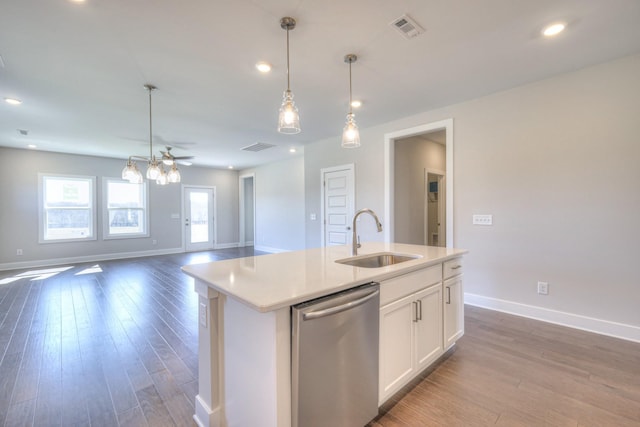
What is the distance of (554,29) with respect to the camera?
218cm

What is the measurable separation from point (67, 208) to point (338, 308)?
8.09m

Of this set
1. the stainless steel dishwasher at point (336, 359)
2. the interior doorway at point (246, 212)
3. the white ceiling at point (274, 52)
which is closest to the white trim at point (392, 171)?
the white ceiling at point (274, 52)

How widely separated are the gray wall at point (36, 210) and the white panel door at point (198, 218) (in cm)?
21

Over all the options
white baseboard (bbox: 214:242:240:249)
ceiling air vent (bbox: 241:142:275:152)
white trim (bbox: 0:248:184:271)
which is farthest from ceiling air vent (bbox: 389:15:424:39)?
white baseboard (bbox: 214:242:240:249)

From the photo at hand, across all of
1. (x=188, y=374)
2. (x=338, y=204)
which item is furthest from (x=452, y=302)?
(x=338, y=204)

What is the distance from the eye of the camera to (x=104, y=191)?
707 cm

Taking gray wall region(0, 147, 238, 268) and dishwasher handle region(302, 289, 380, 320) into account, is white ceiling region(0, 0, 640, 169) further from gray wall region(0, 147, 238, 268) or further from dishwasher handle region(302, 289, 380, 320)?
gray wall region(0, 147, 238, 268)

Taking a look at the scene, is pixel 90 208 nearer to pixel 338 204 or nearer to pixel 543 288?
pixel 338 204

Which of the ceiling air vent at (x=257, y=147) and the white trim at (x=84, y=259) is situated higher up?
the ceiling air vent at (x=257, y=147)

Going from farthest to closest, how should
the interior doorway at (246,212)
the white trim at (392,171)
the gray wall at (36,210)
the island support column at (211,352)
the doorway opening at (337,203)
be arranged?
the interior doorway at (246,212)
the gray wall at (36,210)
the doorway opening at (337,203)
the white trim at (392,171)
the island support column at (211,352)

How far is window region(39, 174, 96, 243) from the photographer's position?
20.9 ft

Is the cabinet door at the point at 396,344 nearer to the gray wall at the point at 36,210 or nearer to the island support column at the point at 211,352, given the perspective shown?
the island support column at the point at 211,352

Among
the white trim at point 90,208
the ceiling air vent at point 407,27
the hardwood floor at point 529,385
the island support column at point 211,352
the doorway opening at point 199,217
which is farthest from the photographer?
the doorway opening at point 199,217

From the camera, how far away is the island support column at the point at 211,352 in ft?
5.14
